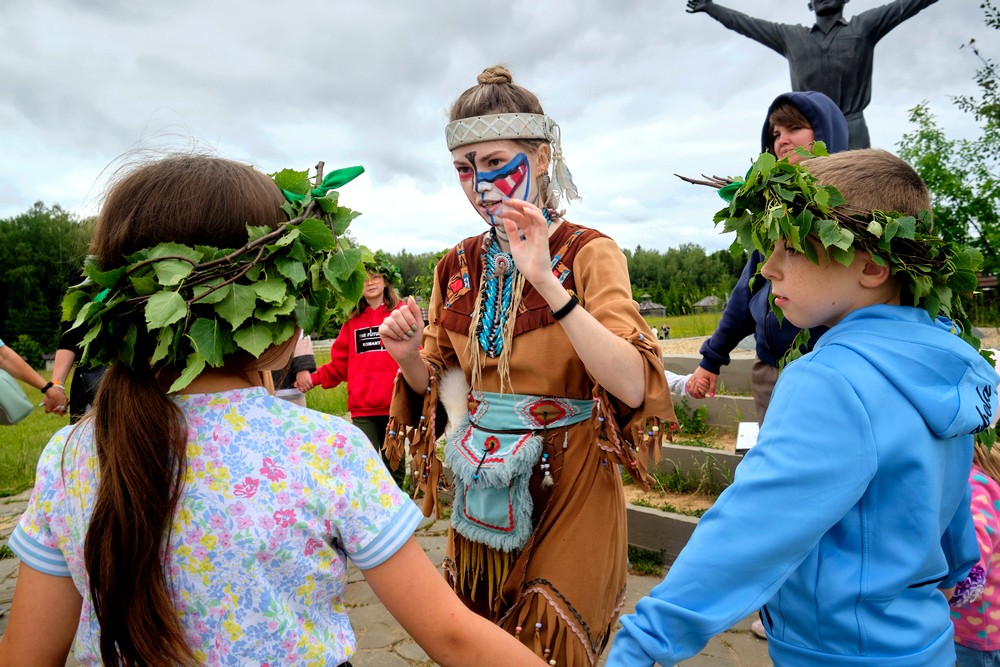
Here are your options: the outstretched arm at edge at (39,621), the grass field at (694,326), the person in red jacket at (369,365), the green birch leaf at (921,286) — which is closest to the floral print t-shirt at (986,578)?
the green birch leaf at (921,286)

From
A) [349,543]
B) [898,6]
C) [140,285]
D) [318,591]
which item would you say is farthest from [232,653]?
[898,6]

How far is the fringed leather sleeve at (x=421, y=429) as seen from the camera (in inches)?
91.7

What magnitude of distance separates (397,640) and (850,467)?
9.55 ft

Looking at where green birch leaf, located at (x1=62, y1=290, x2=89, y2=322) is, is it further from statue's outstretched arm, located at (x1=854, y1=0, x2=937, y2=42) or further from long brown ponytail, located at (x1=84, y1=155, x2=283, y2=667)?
statue's outstretched arm, located at (x1=854, y1=0, x2=937, y2=42)

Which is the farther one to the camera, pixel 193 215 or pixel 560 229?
pixel 560 229

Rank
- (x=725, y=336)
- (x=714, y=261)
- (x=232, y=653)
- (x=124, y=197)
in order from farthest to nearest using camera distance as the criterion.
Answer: (x=714, y=261) → (x=725, y=336) → (x=124, y=197) → (x=232, y=653)

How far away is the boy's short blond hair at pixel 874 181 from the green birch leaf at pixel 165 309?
53.3 inches

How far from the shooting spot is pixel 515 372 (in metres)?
2.09

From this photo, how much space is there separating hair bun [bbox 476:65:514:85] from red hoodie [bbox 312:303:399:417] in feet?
9.27

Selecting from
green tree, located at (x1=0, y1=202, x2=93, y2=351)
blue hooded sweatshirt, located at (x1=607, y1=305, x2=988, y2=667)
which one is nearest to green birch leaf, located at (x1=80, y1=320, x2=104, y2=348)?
blue hooded sweatshirt, located at (x1=607, y1=305, x2=988, y2=667)

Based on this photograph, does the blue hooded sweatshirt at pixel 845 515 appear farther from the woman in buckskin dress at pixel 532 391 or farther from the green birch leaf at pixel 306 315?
the green birch leaf at pixel 306 315

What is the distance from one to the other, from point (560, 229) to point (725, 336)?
1.55 metres

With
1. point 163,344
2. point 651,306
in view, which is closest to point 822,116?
point 163,344

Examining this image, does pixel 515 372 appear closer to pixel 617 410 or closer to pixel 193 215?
pixel 617 410
